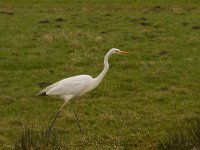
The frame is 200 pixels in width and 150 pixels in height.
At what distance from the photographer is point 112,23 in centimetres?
3000

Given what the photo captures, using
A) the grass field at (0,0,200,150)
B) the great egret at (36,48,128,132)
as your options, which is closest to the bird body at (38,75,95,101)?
the great egret at (36,48,128,132)

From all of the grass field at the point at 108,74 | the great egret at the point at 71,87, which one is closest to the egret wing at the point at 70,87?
the great egret at the point at 71,87

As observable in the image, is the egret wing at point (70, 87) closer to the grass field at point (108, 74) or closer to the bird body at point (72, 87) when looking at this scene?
the bird body at point (72, 87)

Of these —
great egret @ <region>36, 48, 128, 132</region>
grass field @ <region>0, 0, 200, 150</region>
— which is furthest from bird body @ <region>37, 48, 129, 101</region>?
grass field @ <region>0, 0, 200, 150</region>

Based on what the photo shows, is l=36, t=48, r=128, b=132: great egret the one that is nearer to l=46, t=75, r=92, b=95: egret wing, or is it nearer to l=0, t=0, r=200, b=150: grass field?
l=46, t=75, r=92, b=95: egret wing

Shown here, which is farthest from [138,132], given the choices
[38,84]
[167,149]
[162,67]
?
[162,67]

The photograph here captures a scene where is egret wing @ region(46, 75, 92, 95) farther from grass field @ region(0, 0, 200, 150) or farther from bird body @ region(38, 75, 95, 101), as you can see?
grass field @ region(0, 0, 200, 150)

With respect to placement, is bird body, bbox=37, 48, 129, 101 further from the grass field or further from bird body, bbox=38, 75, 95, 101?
the grass field

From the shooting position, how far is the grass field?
12727 millimetres

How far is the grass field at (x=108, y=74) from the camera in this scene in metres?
12.7

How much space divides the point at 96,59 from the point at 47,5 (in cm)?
2346

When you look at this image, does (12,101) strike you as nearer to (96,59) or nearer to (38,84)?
(38,84)

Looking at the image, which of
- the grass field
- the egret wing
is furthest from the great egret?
the grass field

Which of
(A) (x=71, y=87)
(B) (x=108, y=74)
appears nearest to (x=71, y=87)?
(A) (x=71, y=87)
